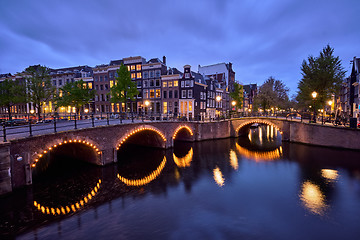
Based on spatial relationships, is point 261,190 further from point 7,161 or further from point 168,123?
point 7,161

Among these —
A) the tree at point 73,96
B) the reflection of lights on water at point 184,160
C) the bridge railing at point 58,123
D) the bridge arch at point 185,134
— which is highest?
the tree at point 73,96

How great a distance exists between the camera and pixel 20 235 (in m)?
8.35

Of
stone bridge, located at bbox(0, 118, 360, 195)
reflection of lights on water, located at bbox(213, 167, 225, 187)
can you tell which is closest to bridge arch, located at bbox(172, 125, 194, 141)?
stone bridge, located at bbox(0, 118, 360, 195)

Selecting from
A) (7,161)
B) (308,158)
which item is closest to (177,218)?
(7,161)

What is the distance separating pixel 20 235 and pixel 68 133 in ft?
23.9

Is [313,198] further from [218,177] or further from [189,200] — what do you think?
[189,200]

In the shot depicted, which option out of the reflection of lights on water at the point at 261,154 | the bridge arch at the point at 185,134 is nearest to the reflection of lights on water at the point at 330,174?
the reflection of lights on water at the point at 261,154

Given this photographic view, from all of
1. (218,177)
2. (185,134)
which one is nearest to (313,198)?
(218,177)

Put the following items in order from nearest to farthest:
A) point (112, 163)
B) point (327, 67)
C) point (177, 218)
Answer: point (177, 218) < point (112, 163) < point (327, 67)

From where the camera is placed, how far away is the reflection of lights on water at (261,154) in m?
22.1

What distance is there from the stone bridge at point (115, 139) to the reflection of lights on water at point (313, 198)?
14.0 metres

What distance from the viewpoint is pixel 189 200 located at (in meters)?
12.2

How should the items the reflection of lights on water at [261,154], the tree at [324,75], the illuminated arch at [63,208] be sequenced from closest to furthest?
the illuminated arch at [63,208]
the reflection of lights on water at [261,154]
the tree at [324,75]

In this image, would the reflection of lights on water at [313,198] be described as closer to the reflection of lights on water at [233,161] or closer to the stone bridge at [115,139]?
the reflection of lights on water at [233,161]
